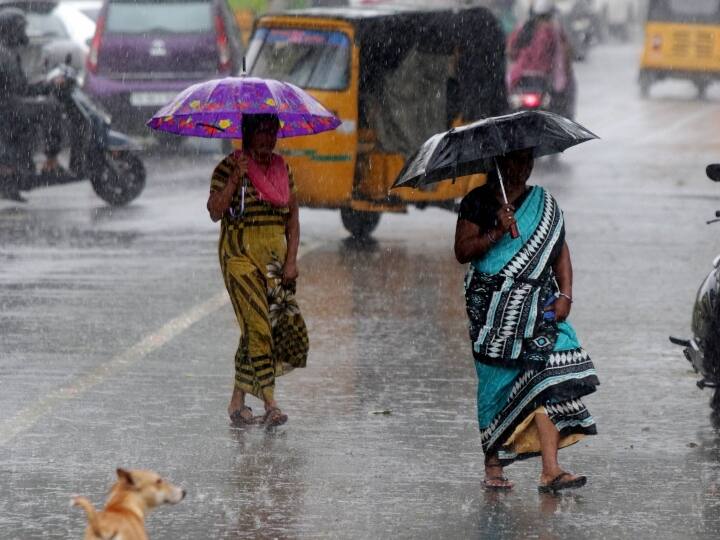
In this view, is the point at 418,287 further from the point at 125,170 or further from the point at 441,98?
the point at 125,170

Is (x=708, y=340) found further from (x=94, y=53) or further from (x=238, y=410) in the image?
(x=94, y=53)

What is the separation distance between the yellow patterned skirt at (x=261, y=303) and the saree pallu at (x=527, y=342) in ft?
4.34

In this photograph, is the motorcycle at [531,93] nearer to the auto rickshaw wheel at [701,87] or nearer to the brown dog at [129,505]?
the auto rickshaw wheel at [701,87]

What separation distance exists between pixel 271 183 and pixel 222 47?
14400mm

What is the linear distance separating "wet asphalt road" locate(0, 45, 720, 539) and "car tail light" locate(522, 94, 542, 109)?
591 centimetres

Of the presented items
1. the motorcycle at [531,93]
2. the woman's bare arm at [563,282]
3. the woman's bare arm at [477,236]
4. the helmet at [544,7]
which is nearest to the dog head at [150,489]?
the woman's bare arm at [477,236]

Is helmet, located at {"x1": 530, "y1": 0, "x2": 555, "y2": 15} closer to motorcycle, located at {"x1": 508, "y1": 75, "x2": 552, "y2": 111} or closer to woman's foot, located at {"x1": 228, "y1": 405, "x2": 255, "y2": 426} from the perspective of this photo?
motorcycle, located at {"x1": 508, "y1": 75, "x2": 552, "y2": 111}

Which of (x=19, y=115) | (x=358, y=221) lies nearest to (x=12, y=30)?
(x=19, y=115)

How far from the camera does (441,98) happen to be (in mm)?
15727

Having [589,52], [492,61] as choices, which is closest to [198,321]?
[492,61]

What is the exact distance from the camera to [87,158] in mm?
16984

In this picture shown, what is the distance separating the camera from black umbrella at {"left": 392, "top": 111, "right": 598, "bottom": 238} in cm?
684

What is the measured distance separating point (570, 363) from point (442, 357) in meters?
2.85

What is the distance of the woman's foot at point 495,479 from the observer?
7.06 meters
